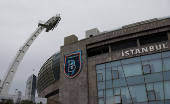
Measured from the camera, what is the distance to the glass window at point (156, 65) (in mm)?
31114

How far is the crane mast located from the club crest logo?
17.1m

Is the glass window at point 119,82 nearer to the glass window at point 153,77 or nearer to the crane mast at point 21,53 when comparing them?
the glass window at point 153,77

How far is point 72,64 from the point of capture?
3934 centimetres

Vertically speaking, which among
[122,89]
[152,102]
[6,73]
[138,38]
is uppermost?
[138,38]

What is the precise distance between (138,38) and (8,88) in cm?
3300

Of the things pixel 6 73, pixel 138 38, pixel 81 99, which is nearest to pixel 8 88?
pixel 6 73

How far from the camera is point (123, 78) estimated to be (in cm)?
3309

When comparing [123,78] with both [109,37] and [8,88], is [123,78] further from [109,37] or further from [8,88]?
[8,88]

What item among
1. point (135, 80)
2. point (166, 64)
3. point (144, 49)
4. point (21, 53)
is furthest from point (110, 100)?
point (21, 53)

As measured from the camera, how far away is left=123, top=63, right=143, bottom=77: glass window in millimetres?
32375

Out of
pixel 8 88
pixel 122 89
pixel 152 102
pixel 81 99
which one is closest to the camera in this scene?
pixel 152 102

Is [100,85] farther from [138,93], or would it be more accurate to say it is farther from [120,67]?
[138,93]

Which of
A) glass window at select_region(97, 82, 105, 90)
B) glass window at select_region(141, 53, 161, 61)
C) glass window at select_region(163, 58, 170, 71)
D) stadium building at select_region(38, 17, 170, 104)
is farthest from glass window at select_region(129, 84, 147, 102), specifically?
glass window at select_region(97, 82, 105, 90)

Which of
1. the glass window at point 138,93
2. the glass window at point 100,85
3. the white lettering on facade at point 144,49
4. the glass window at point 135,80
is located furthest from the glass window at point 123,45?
the glass window at point 138,93
